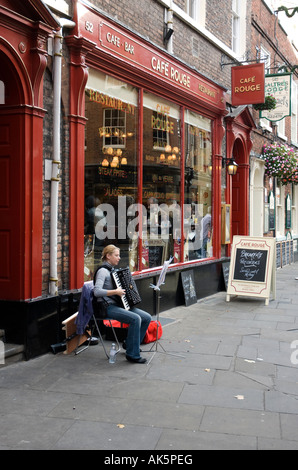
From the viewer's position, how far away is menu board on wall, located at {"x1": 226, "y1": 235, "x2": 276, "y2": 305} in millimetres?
10273

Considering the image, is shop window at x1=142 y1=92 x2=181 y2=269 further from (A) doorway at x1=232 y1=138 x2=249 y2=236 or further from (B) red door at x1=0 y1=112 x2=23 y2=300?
(A) doorway at x1=232 y1=138 x2=249 y2=236

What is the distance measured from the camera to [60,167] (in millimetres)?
6719

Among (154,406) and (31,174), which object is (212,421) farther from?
(31,174)

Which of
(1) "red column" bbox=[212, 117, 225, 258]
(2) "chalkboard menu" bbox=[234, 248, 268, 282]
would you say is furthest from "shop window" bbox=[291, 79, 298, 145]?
(2) "chalkboard menu" bbox=[234, 248, 268, 282]

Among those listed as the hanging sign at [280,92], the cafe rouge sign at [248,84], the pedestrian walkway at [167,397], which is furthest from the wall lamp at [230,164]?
the pedestrian walkway at [167,397]

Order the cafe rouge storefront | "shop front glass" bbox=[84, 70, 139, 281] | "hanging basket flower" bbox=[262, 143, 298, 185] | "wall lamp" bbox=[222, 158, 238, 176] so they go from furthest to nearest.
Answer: "hanging basket flower" bbox=[262, 143, 298, 185] → "wall lamp" bbox=[222, 158, 238, 176] → "shop front glass" bbox=[84, 70, 139, 281] → the cafe rouge storefront

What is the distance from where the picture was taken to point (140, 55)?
27.7 ft

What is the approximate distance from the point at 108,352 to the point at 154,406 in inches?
76.7

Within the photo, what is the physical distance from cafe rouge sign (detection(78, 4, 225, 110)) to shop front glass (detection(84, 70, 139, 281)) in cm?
44

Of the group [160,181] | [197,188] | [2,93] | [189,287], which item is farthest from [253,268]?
[2,93]

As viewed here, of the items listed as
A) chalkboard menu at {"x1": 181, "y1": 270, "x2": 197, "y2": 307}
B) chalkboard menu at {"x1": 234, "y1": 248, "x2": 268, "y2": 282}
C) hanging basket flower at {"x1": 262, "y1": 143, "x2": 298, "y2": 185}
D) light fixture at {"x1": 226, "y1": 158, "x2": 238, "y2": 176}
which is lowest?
chalkboard menu at {"x1": 181, "y1": 270, "x2": 197, "y2": 307}

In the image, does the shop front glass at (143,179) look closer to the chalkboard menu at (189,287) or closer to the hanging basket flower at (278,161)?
the chalkboard menu at (189,287)

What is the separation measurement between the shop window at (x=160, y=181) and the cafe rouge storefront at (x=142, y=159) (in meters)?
0.02
